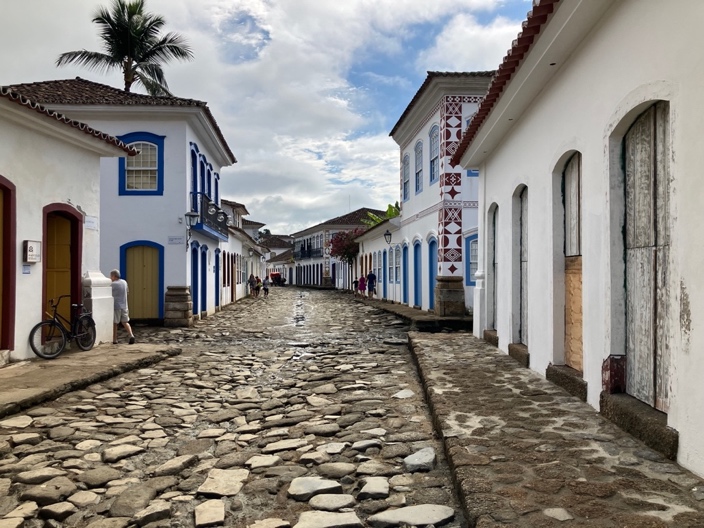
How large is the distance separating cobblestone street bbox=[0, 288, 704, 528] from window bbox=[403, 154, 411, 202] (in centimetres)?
1253

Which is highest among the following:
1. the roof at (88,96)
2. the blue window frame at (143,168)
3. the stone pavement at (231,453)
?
the roof at (88,96)

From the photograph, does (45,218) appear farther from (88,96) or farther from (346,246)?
(346,246)


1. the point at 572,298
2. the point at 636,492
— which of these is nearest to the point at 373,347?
the point at 572,298

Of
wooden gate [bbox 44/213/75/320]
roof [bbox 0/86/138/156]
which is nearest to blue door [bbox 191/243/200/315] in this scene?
roof [bbox 0/86/138/156]

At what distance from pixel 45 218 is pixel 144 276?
6941 mm

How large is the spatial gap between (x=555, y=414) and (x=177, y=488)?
9.83 ft

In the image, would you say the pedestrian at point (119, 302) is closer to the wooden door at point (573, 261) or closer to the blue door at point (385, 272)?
the wooden door at point (573, 261)

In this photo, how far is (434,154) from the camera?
631 inches

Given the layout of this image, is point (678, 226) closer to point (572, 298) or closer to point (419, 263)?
point (572, 298)

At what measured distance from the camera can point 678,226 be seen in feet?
11.0

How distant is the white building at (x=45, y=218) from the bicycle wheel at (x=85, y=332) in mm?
398

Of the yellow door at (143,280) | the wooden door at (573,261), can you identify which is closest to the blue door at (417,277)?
the yellow door at (143,280)

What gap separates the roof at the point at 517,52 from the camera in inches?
180

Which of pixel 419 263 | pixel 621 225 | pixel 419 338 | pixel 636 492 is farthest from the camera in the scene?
pixel 419 263
